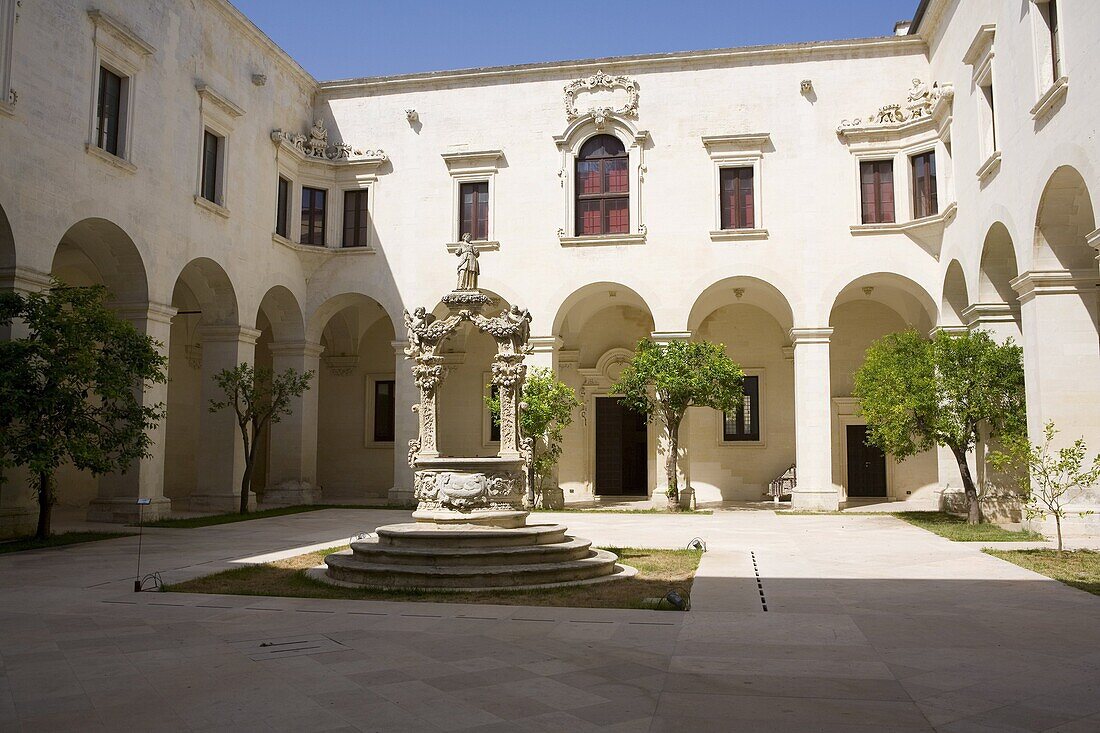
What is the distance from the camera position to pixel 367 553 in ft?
34.4

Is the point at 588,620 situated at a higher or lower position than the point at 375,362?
lower

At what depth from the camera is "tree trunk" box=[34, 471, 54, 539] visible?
48.4 feet

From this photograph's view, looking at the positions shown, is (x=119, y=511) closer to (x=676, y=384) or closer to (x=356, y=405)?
(x=356, y=405)

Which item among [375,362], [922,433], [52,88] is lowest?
[922,433]

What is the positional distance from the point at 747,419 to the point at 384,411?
37.9 feet

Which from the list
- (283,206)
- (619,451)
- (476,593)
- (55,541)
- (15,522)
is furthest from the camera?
(619,451)

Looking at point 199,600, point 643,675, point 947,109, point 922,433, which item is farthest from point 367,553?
point 947,109

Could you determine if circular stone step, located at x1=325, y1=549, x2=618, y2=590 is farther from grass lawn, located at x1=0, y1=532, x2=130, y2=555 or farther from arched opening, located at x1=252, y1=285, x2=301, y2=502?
arched opening, located at x1=252, y1=285, x2=301, y2=502

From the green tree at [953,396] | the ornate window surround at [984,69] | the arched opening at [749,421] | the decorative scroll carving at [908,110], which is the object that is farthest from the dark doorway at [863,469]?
the ornate window surround at [984,69]

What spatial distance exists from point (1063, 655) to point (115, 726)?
635 centimetres

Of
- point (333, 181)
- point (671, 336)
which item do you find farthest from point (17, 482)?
point (671, 336)

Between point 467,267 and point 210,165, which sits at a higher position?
point 210,165

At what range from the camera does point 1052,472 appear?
14.7 meters

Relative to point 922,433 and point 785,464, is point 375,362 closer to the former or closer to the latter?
point 785,464
